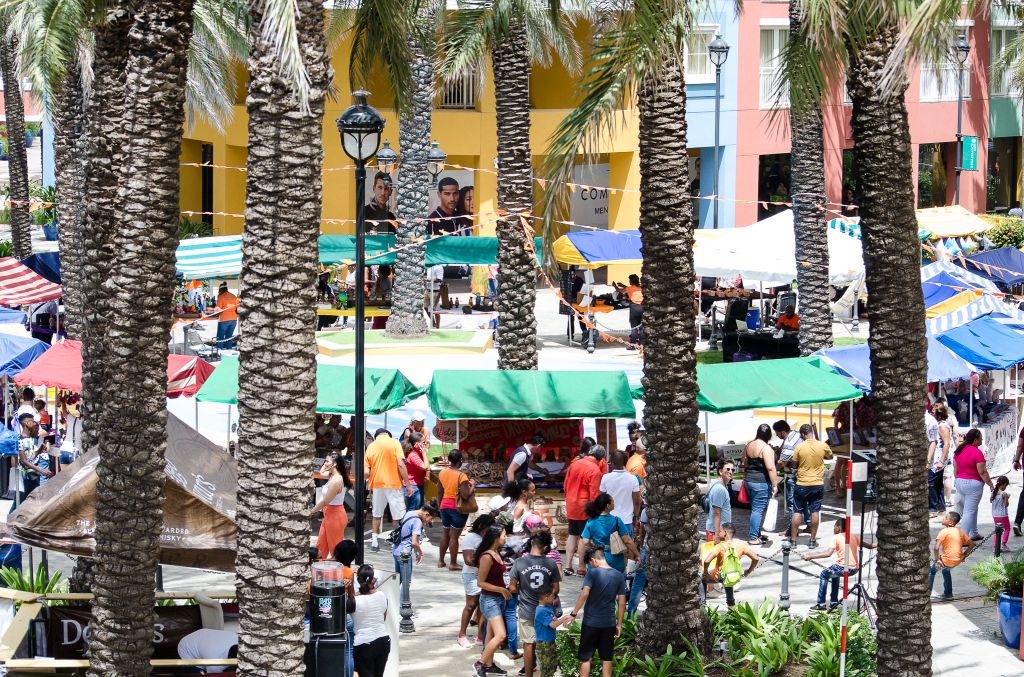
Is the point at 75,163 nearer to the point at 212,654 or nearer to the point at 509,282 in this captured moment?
the point at 509,282

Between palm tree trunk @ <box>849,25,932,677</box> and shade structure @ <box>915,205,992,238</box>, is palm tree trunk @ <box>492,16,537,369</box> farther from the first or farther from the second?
shade structure @ <box>915,205,992,238</box>

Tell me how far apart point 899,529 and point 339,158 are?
A: 30.3m

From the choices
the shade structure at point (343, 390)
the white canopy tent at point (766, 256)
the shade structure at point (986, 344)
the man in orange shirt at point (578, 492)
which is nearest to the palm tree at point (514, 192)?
the shade structure at point (343, 390)

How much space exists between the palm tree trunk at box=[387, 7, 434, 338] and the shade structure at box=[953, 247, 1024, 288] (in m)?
12.1

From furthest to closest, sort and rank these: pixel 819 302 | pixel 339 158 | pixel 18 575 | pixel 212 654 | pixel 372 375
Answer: pixel 339 158 → pixel 819 302 → pixel 372 375 → pixel 18 575 → pixel 212 654

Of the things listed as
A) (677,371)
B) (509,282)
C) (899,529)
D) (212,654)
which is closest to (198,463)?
(212,654)

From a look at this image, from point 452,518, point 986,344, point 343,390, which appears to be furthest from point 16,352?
point 986,344

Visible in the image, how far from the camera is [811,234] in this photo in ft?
83.1

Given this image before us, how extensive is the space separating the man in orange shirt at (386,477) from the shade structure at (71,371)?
3290mm

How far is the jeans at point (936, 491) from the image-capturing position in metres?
19.9

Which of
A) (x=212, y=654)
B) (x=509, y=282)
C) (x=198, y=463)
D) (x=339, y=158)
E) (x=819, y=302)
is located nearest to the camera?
(x=212, y=654)

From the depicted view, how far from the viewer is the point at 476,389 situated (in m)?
19.5

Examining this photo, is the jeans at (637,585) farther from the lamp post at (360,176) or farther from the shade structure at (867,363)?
the shade structure at (867,363)

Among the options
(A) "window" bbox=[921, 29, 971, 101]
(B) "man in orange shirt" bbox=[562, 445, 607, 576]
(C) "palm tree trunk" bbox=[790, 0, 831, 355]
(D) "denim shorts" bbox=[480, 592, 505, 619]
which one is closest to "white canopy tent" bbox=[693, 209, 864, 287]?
(C) "palm tree trunk" bbox=[790, 0, 831, 355]
